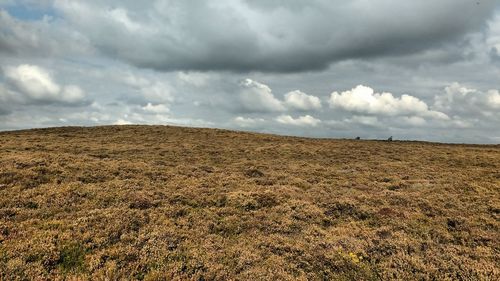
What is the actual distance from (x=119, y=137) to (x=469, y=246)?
5359 cm

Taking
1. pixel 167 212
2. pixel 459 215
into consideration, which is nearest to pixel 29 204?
pixel 167 212

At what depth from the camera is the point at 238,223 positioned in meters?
17.1

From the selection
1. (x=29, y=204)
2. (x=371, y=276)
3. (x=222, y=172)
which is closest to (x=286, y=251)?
(x=371, y=276)

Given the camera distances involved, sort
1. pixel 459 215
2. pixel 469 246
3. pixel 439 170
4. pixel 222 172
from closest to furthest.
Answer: pixel 469 246 < pixel 459 215 < pixel 222 172 < pixel 439 170

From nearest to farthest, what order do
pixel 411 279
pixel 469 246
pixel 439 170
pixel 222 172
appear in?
pixel 411 279
pixel 469 246
pixel 222 172
pixel 439 170

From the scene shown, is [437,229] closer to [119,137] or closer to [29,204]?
[29,204]

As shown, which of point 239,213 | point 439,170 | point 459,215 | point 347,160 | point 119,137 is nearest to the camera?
point 239,213

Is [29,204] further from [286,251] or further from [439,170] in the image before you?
[439,170]

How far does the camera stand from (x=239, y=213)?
1866 centimetres

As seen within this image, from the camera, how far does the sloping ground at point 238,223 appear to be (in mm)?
12406

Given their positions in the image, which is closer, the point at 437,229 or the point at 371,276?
the point at 371,276

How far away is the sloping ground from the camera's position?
488 inches

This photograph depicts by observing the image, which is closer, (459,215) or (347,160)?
(459,215)

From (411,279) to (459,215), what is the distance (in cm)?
997
